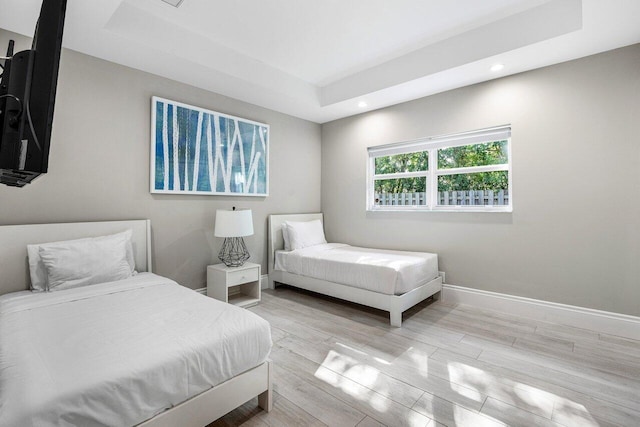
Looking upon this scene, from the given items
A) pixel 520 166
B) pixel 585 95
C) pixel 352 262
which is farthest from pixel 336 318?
pixel 585 95

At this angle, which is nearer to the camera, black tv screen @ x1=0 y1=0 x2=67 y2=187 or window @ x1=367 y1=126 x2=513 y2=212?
black tv screen @ x1=0 y1=0 x2=67 y2=187

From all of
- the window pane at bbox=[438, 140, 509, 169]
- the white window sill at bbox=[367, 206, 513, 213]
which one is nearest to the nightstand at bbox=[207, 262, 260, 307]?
the white window sill at bbox=[367, 206, 513, 213]

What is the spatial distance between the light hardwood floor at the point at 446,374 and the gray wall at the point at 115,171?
132cm

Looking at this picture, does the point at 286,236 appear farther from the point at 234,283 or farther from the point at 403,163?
the point at 403,163

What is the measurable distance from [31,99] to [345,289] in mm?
2873

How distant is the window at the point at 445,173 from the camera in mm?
3430

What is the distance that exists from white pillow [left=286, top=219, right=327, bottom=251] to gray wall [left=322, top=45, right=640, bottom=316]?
133 centimetres

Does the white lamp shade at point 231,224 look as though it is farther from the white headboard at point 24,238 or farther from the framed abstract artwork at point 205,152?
the white headboard at point 24,238

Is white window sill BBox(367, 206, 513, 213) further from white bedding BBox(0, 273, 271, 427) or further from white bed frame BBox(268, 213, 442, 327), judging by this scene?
white bedding BBox(0, 273, 271, 427)

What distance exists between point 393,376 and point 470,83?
3.16m

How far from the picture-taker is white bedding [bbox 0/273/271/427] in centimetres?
109

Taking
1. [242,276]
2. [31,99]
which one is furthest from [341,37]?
[242,276]

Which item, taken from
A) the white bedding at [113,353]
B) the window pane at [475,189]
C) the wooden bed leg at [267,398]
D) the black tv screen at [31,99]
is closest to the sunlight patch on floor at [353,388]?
the wooden bed leg at [267,398]

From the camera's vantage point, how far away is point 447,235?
147 inches
